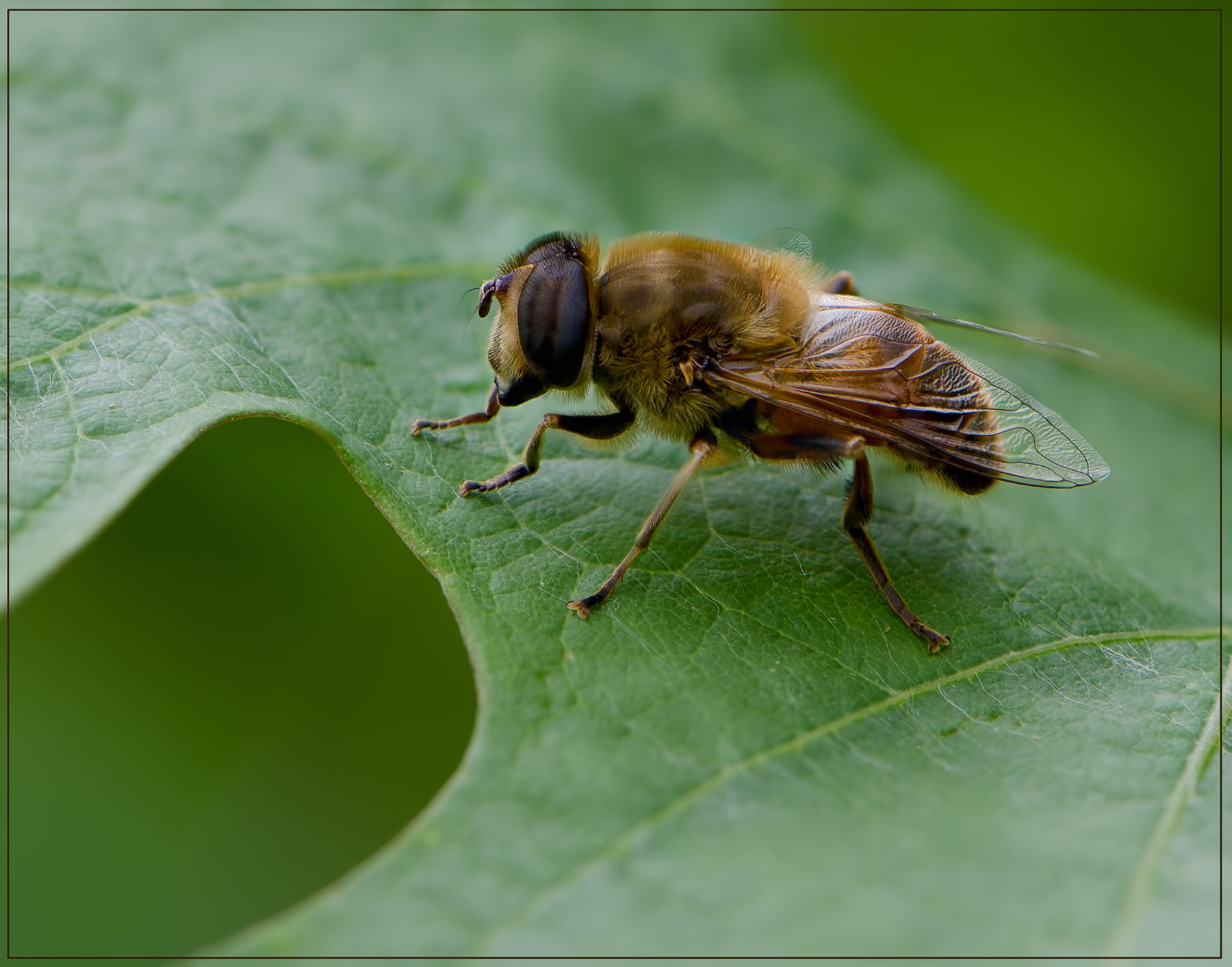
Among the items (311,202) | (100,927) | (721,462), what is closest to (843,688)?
(721,462)

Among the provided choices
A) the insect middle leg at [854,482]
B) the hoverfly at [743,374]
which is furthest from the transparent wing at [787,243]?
the insect middle leg at [854,482]

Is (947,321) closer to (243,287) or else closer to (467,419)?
(467,419)

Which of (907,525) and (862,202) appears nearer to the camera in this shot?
(907,525)

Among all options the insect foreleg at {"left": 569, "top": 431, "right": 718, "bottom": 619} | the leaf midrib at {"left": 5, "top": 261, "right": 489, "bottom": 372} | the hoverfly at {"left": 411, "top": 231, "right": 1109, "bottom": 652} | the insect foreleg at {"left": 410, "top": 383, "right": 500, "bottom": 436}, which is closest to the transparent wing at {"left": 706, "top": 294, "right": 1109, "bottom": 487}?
the hoverfly at {"left": 411, "top": 231, "right": 1109, "bottom": 652}

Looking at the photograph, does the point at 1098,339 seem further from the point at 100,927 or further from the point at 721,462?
the point at 100,927

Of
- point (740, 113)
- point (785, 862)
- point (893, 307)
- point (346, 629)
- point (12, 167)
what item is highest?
point (740, 113)

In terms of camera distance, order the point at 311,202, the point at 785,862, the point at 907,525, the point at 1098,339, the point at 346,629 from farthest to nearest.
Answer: the point at 1098,339
the point at 346,629
the point at 311,202
the point at 907,525
the point at 785,862

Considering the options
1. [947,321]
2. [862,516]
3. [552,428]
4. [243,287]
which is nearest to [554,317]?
[552,428]

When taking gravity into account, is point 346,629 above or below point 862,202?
below
